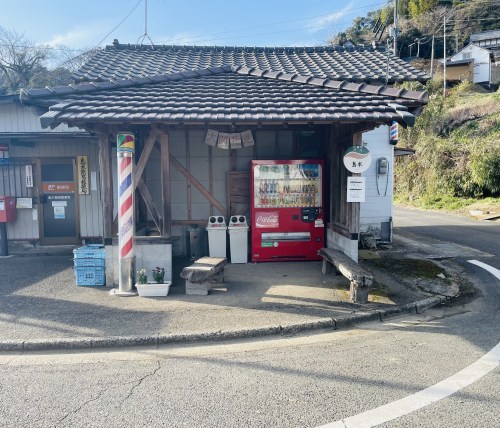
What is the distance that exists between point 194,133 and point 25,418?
6.28 metres

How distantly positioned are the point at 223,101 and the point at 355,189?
8.99ft

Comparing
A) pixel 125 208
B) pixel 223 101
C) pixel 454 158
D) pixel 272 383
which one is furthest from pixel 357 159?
pixel 454 158

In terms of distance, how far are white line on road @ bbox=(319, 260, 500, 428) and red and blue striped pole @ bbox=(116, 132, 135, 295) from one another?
410 centimetres

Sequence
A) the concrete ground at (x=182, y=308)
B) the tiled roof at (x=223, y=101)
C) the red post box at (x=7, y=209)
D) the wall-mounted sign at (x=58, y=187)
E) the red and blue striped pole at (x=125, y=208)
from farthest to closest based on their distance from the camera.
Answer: the wall-mounted sign at (x=58, y=187)
the red post box at (x=7, y=209)
the red and blue striped pole at (x=125, y=208)
the tiled roof at (x=223, y=101)
the concrete ground at (x=182, y=308)

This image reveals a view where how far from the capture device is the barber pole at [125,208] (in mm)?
5930

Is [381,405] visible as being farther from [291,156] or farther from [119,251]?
[291,156]

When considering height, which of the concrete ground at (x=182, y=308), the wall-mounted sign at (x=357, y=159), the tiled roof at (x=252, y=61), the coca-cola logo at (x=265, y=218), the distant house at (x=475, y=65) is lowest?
the concrete ground at (x=182, y=308)

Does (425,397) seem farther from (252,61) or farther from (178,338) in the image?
(252,61)

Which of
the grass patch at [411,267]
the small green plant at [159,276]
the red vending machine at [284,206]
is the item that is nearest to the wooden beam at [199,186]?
the red vending machine at [284,206]

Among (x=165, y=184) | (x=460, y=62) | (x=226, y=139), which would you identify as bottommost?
(x=165, y=184)

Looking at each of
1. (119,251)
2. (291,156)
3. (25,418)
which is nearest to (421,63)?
(291,156)

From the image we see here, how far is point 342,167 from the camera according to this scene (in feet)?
24.0

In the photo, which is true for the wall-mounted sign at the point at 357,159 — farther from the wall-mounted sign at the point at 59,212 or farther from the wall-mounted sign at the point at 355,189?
the wall-mounted sign at the point at 59,212

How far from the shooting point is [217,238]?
7.82m
